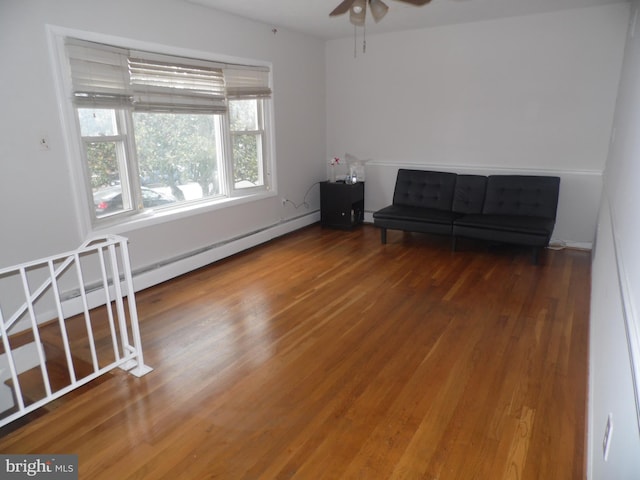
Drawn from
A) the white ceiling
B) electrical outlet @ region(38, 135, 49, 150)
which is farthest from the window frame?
the white ceiling

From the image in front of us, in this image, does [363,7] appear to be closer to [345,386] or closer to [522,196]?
[345,386]

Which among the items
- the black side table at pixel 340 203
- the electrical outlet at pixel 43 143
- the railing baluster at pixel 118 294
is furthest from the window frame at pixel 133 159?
the railing baluster at pixel 118 294

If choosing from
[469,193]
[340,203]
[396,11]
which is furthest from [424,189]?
[396,11]

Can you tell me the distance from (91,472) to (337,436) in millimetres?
1084

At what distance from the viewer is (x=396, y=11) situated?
431 cm

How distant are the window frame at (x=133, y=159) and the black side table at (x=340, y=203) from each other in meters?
0.80

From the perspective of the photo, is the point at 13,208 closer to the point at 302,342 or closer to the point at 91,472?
the point at 91,472

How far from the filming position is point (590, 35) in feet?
14.1

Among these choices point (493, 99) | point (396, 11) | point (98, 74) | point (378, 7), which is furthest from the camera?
point (493, 99)

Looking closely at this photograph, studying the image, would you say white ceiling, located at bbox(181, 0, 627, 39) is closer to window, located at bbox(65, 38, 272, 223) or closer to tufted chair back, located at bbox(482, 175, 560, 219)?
window, located at bbox(65, 38, 272, 223)

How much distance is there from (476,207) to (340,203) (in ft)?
5.58

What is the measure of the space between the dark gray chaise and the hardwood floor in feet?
1.62

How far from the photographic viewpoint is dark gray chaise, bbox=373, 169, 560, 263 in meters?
4.30

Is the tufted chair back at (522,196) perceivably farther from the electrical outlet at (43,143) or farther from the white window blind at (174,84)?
the electrical outlet at (43,143)
